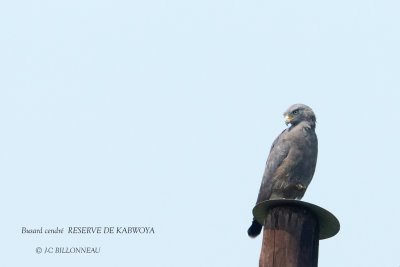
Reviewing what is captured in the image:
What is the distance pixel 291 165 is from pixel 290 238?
3.61m

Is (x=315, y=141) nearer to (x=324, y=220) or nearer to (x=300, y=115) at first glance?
(x=300, y=115)

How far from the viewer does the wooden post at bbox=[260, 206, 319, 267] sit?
4109 millimetres

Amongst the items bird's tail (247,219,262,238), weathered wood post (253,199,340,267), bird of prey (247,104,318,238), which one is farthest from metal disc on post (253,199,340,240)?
bird of prey (247,104,318,238)

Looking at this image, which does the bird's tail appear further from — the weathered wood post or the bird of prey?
the weathered wood post

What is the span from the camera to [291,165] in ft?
25.5

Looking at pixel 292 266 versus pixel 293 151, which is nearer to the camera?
pixel 292 266

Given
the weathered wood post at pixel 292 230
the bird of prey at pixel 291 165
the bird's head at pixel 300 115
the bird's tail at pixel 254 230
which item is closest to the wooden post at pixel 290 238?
the weathered wood post at pixel 292 230

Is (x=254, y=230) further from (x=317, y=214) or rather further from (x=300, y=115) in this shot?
(x=317, y=214)

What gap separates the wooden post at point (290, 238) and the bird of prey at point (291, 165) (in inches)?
128

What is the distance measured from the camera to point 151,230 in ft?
31.3

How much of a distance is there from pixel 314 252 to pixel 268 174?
3.65 meters

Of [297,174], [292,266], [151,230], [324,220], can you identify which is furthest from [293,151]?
[292,266]

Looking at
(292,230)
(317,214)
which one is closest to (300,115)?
(317,214)

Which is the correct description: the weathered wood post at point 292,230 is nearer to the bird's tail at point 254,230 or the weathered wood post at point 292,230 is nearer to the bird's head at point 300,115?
the bird's tail at point 254,230
